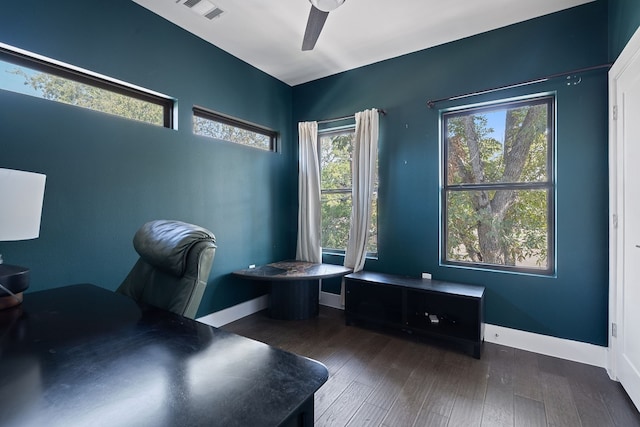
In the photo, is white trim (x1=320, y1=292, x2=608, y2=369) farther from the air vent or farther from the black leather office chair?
the air vent

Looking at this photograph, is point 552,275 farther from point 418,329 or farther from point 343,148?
point 343,148

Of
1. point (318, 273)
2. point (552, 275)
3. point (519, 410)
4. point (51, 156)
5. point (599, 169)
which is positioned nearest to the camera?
point (519, 410)

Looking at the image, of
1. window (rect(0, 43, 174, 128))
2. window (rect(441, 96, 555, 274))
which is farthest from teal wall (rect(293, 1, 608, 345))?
window (rect(0, 43, 174, 128))

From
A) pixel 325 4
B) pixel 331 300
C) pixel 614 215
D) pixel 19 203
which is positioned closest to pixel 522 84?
pixel 614 215

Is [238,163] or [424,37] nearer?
[424,37]

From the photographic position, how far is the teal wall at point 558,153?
227 cm

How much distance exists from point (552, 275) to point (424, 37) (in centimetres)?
242

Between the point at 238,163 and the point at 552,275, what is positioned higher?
the point at 238,163

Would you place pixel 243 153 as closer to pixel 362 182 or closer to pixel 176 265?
pixel 362 182

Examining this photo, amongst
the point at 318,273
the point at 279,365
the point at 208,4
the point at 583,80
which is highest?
the point at 208,4

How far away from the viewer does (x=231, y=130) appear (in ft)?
10.5

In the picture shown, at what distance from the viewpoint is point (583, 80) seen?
2.30 meters

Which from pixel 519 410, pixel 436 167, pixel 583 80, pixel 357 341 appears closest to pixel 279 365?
pixel 519 410

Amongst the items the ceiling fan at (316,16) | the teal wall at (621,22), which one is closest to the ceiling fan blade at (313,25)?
the ceiling fan at (316,16)
